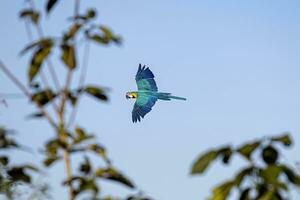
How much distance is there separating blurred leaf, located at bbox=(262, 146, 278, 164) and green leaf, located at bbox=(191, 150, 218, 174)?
0.23 m

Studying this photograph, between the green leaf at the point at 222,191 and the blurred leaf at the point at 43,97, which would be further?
the blurred leaf at the point at 43,97

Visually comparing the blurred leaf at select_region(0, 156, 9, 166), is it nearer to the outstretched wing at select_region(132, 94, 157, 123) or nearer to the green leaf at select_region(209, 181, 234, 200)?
the green leaf at select_region(209, 181, 234, 200)

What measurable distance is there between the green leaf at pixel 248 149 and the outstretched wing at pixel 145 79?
29975 mm

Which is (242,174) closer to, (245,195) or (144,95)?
(245,195)

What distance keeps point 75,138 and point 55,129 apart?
0.14 meters

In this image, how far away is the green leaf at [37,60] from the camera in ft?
10.2

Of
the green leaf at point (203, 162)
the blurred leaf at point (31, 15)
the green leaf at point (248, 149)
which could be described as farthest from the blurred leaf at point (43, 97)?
the green leaf at point (248, 149)

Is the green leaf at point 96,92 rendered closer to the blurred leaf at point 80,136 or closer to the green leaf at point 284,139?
the blurred leaf at point 80,136

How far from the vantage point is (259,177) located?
2.48m

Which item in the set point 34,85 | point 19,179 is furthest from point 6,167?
point 34,85

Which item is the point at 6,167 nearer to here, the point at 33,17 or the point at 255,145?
the point at 33,17

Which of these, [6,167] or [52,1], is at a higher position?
[52,1]

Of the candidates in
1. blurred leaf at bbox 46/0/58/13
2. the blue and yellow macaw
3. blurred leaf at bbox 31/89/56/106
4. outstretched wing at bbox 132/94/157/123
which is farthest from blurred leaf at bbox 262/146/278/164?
outstretched wing at bbox 132/94/157/123

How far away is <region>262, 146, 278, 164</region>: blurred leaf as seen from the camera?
8.26 ft
